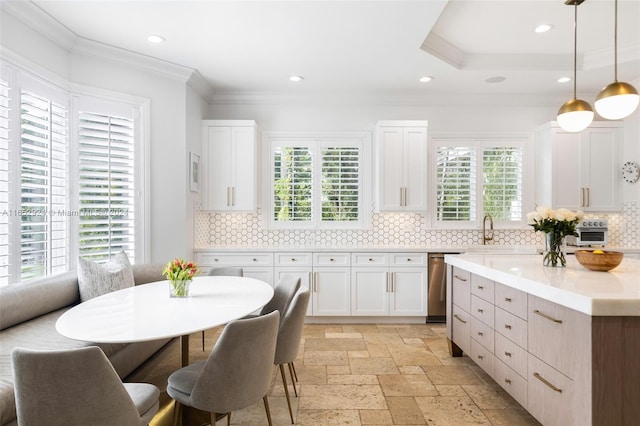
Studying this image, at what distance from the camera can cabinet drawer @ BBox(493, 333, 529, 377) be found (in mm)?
2313

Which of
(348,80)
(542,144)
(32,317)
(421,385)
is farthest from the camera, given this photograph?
(542,144)

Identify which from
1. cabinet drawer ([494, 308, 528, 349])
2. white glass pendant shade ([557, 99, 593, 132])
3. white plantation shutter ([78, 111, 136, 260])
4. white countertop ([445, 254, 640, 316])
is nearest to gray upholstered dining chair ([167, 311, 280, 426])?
white countertop ([445, 254, 640, 316])

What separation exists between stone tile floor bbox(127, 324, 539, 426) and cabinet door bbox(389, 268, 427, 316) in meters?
0.44

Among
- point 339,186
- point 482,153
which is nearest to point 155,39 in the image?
point 339,186

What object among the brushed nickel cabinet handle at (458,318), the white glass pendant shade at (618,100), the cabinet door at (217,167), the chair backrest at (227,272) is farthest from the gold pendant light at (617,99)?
the cabinet door at (217,167)

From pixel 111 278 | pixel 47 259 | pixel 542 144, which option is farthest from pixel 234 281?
pixel 542 144

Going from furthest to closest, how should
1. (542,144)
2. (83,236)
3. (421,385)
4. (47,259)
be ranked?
(542,144), (83,236), (47,259), (421,385)

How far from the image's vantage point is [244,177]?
4691 millimetres

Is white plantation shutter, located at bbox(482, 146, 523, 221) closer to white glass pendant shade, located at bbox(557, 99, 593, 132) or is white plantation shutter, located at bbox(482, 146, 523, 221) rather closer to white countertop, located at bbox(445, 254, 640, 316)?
white countertop, located at bbox(445, 254, 640, 316)

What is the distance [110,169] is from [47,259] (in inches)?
40.4

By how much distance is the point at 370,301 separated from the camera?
457cm

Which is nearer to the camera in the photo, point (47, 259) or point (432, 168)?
point (47, 259)

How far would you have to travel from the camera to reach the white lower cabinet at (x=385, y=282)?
456 centimetres

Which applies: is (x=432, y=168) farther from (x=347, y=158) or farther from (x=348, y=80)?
(x=348, y=80)
